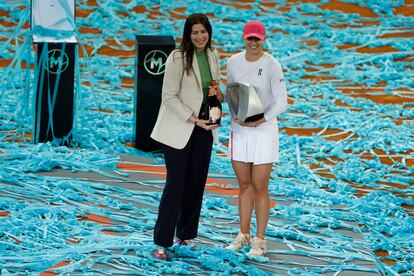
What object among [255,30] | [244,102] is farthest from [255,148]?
[255,30]

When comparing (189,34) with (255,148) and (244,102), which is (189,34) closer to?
(244,102)

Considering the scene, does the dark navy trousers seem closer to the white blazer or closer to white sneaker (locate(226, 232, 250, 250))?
the white blazer

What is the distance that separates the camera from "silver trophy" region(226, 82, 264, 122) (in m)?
5.98

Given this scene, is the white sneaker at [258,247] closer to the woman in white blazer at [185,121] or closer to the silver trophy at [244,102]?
the woman in white blazer at [185,121]

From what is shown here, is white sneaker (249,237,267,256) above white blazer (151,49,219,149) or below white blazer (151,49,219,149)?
below

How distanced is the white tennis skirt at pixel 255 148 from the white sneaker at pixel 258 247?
0.51m

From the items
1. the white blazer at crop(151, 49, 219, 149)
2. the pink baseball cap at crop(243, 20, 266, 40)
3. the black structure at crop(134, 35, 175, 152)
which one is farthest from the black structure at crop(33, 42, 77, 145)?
the pink baseball cap at crop(243, 20, 266, 40)

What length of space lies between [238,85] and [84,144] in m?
3.13

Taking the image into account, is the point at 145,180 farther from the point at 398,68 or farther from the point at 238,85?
the point at 398,68

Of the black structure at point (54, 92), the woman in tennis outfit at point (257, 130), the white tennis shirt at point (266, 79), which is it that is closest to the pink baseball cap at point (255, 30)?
the woman in tennis outfit at point (257, 130)

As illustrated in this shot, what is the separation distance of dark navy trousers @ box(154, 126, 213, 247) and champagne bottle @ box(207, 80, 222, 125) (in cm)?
10

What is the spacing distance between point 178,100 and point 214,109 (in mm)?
225

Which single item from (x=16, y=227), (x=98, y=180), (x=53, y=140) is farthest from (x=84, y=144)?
(x=16, y=227)

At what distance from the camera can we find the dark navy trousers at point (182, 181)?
5.93 m
